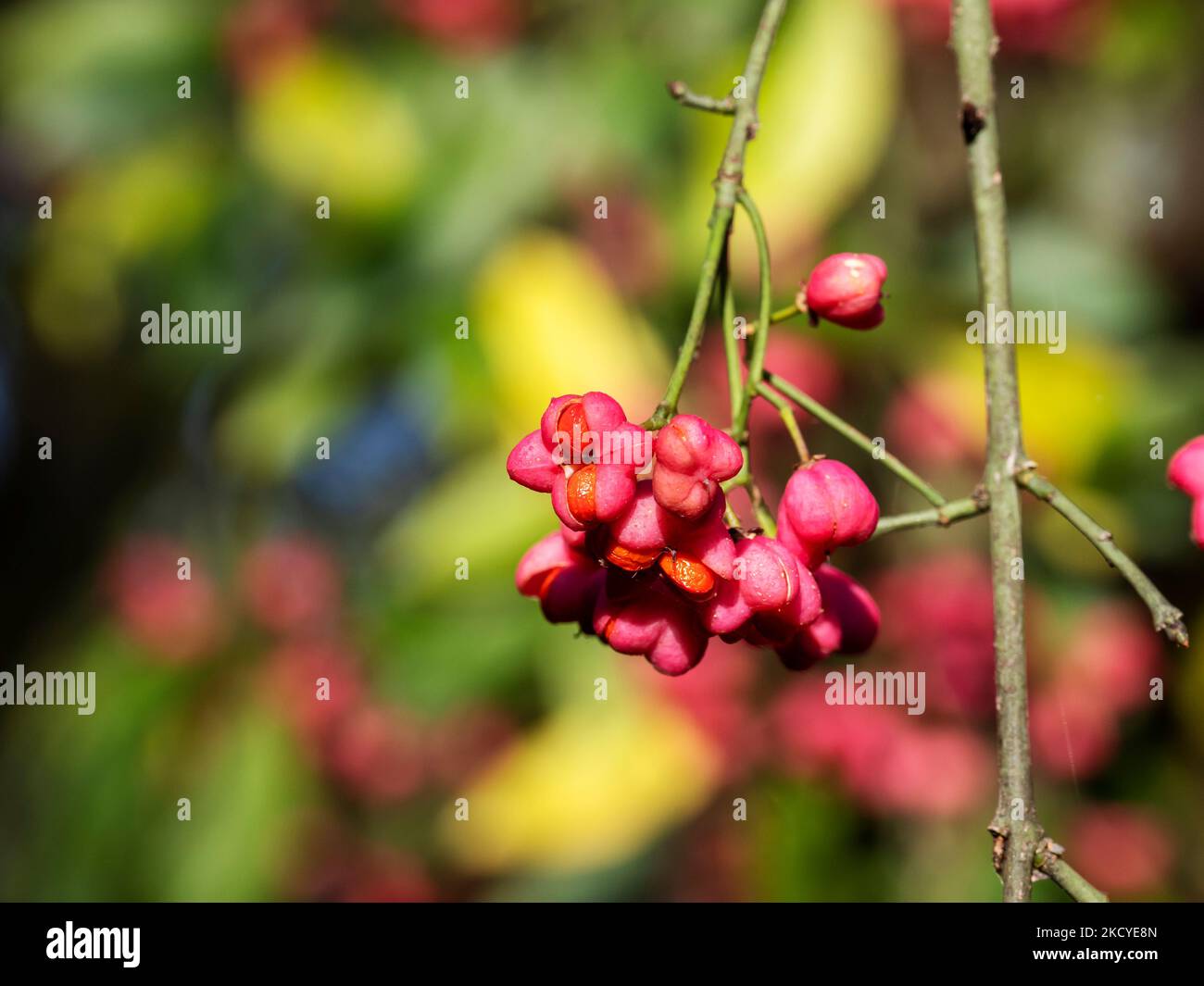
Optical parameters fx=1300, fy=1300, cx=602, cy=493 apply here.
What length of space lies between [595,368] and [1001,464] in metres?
0.96

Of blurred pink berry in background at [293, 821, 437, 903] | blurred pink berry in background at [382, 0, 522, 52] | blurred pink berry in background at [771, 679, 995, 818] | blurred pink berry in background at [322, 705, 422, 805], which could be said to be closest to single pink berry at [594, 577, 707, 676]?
blurred pink berry in background at [771, 679, 995, 818]

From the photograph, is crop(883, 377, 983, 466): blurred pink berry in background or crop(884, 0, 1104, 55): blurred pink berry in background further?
crop(884, 0, 1104, 55): blurred pink berry in background

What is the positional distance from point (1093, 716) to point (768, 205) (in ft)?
2.79

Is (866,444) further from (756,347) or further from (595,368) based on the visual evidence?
(595,368)

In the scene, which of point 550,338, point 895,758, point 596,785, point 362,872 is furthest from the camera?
point 362,872

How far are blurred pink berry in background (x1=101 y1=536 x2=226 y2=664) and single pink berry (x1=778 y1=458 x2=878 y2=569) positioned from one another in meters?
1.56

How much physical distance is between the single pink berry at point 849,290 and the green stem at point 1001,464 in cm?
6

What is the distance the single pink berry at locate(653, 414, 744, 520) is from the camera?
22.3 inches

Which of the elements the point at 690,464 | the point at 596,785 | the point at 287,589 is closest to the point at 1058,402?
the point at 596,785

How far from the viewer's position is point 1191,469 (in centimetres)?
70

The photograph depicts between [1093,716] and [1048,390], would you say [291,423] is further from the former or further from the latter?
[1093,716]

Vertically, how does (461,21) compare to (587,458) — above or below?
above

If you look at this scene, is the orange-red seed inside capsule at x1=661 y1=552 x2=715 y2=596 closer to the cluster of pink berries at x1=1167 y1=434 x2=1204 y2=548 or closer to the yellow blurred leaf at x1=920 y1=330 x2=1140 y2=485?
the cluster of pink berries at x1=1167 y1=434 x2=1204 y2=548

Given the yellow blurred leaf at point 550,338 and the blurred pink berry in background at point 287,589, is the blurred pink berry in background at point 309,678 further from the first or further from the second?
the yellow blurred leaf at point 550,338
